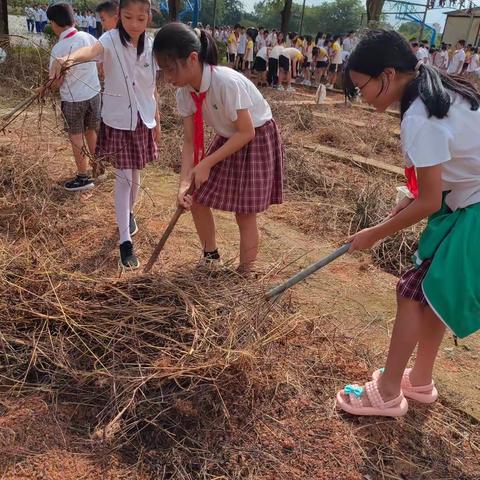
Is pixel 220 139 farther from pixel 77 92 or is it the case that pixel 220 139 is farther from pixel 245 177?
pixel 77 92

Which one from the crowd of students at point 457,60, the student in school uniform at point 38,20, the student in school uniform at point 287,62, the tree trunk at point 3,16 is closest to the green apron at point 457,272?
the student in school uniform at point 287,62

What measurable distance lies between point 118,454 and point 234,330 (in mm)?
609

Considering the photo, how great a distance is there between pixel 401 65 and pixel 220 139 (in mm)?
1075

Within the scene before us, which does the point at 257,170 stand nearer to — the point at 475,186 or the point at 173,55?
the point at 173,55

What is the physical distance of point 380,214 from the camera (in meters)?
3.89

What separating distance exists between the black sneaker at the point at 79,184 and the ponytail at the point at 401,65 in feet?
9.41

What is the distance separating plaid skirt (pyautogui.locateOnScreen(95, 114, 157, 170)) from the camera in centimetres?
287

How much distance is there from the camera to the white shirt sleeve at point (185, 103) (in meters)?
2.37

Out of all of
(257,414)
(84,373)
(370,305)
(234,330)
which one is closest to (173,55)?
(234,330)

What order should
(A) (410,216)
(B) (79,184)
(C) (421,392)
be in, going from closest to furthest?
(A) (410,216)
(C) (421,392)
(B) (79,184)

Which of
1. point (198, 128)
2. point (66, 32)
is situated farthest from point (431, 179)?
Answer: point (66, 32)

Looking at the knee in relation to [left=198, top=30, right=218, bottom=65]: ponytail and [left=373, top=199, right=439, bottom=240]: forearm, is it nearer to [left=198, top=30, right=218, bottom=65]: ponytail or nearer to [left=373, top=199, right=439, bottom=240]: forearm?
[left=198, top=30, right=218, bottom=65]: ponytail

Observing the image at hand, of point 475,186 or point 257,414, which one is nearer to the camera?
point 475,186

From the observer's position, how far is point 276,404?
1.90 m
